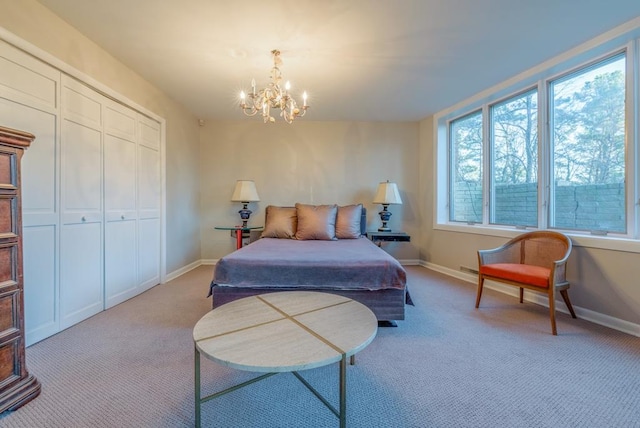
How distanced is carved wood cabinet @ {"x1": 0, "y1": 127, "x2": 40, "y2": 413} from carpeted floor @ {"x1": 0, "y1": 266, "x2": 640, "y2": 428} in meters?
0.10

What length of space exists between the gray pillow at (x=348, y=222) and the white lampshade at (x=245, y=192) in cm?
139

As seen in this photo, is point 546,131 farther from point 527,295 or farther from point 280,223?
point 280,223

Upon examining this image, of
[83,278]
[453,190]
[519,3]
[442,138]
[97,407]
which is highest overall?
[519,3]

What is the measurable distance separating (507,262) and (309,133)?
11.0 ft

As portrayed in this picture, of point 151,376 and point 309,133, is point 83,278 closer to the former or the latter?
point 151,376

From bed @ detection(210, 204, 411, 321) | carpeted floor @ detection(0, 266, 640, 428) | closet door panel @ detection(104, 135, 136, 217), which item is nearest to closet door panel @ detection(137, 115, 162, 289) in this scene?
closet door panel @ detection(104, 135, 136, 217)

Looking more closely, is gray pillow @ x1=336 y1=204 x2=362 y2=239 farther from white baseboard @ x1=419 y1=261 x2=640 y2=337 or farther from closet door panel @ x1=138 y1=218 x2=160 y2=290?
closet door panel @ x1=138 y1=218 x2=160 y2=290

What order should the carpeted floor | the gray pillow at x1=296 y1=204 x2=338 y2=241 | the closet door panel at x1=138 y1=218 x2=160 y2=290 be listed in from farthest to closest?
1. the gray pillow at x1=296 y1=204 x2=338 y2=241
2. the closet door panel at x1=138 y1=218 x2=160 y2=290
3. the carpeted floor

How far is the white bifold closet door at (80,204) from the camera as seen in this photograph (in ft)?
7.15

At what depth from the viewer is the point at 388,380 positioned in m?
1.56

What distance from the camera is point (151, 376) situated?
160 cm

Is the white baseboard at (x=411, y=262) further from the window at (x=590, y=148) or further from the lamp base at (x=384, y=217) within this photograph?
the window at (x=590, y=148)

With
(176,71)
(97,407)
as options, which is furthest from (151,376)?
(176,71)

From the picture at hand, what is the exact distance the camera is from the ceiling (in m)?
1.99
